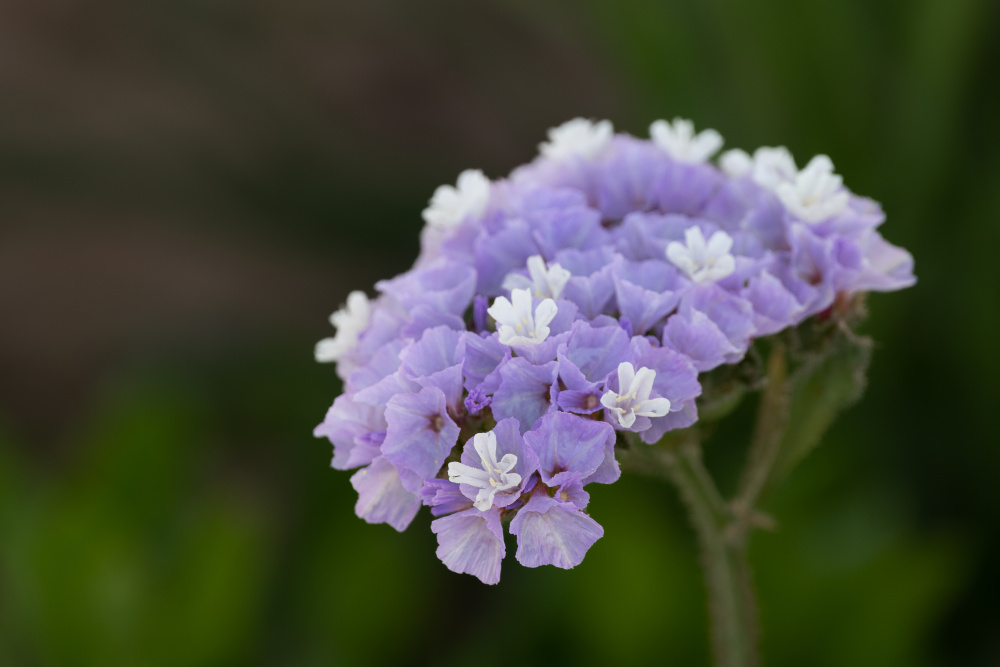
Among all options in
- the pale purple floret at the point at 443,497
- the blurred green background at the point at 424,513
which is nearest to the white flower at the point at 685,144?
the pale purple floret at the point at 443,497

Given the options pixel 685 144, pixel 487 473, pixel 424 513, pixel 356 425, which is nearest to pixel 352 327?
pixel 356 425

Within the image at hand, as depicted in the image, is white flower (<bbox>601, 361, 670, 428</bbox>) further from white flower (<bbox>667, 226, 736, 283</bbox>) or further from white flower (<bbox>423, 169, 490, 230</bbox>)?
white flower (<bbox>423, 169, 490, 230</bbox>)

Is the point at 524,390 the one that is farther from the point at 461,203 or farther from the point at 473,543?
the point at 461,203

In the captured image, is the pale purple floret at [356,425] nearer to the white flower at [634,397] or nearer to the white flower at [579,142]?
the white flower at [634,397]

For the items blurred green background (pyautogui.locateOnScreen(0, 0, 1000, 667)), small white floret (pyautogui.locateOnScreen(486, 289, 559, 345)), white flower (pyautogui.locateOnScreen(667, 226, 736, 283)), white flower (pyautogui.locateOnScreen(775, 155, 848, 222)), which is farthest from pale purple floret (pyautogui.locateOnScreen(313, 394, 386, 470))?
blurred green background (pyautogui.locateOnScreen(0, 0, 1000, 667))

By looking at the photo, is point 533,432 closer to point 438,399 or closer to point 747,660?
point 438,399

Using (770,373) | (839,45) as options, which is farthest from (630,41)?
(770,373)
